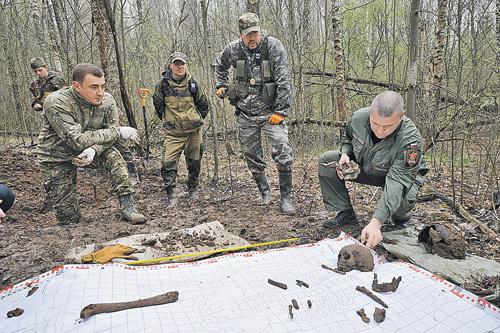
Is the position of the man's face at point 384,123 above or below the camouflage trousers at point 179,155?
above

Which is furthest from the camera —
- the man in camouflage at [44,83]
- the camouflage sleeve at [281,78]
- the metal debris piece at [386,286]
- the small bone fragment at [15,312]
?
the man in camouflage at [44,83]

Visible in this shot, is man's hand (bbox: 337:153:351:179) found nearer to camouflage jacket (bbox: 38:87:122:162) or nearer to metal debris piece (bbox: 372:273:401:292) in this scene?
metal debris piece (bbox: 372:273:401:292)

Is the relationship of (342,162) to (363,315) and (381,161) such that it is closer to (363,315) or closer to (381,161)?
(381,161)

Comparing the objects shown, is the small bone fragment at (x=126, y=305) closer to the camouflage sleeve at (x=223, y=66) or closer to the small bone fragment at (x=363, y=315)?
the small bone fragment at (x=363, y=315)

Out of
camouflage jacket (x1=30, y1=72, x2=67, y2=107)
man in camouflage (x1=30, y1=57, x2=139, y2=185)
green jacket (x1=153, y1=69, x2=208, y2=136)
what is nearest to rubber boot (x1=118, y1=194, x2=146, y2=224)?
green jacket (x1=153, y1=69, x2=208, y2=136)

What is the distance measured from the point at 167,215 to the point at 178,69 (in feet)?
6.44

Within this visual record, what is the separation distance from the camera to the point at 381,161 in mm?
2652

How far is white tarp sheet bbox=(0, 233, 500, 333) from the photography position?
155 cm

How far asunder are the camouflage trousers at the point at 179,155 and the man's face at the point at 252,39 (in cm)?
143

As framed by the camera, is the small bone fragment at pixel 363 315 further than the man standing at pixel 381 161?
No

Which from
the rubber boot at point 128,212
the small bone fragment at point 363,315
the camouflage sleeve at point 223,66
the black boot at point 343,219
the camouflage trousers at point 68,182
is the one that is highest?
the camouflage sleeve at point 223,66

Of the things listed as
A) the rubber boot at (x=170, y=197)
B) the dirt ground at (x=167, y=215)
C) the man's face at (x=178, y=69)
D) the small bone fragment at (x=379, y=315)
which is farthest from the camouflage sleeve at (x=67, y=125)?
the small bone fragment at (x=379, y=315)

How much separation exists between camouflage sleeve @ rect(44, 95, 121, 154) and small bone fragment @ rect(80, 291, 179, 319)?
204cm

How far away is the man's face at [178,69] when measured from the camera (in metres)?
4.07
